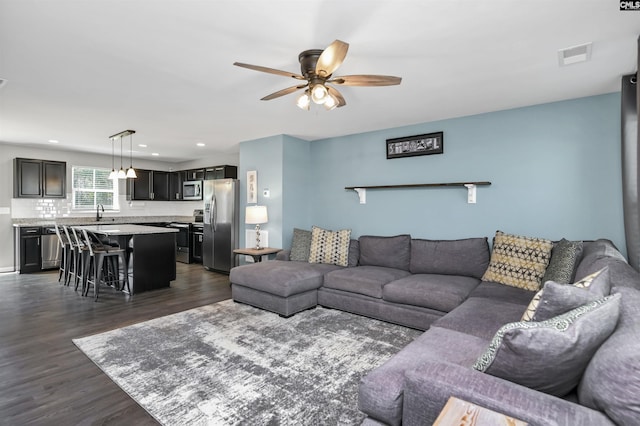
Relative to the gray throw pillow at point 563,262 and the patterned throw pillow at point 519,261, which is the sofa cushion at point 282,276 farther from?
the gray throw pillow at point 563,262

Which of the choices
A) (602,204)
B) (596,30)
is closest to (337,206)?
(602,204)

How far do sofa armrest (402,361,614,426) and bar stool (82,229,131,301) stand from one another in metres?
4.58

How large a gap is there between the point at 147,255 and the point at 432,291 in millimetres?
4065

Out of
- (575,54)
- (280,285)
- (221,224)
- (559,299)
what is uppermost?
(575,54)

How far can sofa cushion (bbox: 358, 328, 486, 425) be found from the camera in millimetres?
1488

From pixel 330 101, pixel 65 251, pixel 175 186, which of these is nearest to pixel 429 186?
pixel 330 101

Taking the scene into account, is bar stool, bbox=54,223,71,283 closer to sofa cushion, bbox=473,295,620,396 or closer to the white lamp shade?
the white lamp shade

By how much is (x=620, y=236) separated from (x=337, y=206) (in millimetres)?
3426

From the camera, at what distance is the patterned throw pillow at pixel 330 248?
178 inches

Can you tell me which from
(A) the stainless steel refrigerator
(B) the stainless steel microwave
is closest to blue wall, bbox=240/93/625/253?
(A) the stainless steel refrigerator

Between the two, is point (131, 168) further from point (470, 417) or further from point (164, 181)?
point (470, 417)

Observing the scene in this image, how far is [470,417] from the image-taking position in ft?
3.25

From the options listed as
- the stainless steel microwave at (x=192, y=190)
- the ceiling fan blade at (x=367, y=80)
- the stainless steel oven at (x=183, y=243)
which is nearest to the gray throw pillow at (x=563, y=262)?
the ceiling fan blade at (x=367, y=80)

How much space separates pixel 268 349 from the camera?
2.90 m
